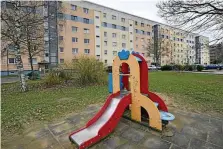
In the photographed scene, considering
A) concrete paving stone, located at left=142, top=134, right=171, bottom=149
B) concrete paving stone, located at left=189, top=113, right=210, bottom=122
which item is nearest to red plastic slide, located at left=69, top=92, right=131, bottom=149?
concrete paving stone, located at left=142, top=134, right=171, bottom=149

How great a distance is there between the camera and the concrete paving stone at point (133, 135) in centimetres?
283

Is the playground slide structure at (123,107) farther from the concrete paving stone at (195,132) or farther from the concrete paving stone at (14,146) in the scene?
the concrete paving stone at (14,146)

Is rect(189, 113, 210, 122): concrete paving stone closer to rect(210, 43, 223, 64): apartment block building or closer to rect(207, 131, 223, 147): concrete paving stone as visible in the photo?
rect(207, 131, 223, 147): concrete paving stone

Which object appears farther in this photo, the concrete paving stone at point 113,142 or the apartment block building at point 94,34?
the apartment block building at point 94,34

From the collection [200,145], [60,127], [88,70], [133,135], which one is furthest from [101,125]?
[88,70]

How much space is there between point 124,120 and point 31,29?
915 cm

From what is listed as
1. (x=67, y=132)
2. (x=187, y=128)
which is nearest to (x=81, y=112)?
(x=67, y=132)

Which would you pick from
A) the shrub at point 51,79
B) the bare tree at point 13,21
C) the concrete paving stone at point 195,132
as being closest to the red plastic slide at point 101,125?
the concrete paving stone at point 195,132

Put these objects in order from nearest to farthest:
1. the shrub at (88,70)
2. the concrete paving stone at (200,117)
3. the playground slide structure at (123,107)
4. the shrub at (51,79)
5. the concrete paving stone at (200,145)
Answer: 1. the concrete paving stone at (200,145)
2. the playground slide structure at (123,107)
3. the concrete paving stone at (200,117)
4. the shrub at (88,70)
5. the shrub at (51,79)

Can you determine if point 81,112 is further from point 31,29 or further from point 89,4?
point 89,4

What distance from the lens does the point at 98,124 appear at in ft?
9.87

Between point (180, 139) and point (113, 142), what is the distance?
4.22 feet

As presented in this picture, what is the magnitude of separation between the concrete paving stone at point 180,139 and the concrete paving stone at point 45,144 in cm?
209

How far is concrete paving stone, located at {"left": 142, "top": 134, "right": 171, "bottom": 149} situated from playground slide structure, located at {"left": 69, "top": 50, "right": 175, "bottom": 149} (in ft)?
1.01
